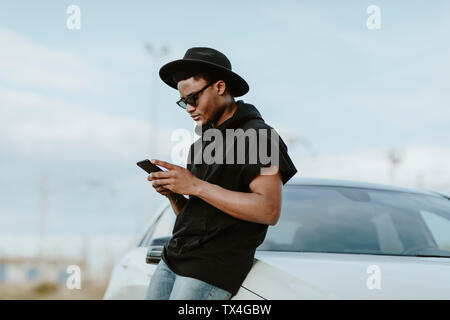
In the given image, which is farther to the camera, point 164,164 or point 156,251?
point 156,251

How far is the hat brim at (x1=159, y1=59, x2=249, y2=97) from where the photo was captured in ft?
7.85

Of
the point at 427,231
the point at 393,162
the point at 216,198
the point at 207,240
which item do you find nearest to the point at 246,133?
the point at 216,198

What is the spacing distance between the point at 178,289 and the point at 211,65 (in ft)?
2.87

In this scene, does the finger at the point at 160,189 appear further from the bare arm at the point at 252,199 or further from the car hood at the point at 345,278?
the car hood at the point at 345,278

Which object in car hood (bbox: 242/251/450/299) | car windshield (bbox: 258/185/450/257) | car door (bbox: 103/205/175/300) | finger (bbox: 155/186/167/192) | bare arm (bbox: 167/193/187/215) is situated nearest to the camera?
car hood (bbox: 242/251/450/299)

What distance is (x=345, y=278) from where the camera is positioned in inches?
89.0

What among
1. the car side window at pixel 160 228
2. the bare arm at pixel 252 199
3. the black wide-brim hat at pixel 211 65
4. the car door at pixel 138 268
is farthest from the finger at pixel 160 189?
the car side window at pixel 160 228

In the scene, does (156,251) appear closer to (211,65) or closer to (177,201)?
(177,201)

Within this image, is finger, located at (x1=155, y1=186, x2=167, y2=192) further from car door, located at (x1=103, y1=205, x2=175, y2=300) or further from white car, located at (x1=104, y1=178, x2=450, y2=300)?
car door, located at (x1=103, y1=205, x2=175, y2=300)

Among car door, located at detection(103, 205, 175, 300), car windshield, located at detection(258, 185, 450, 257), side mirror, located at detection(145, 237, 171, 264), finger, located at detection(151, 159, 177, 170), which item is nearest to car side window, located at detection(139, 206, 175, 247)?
car door, located at detection(103, 205, 175, 300)

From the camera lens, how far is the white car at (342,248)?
2.21 m

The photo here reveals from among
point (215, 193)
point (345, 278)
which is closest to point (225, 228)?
point (215, 193)

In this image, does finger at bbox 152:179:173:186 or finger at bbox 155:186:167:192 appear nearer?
finger at bbox 152:179:173:186
